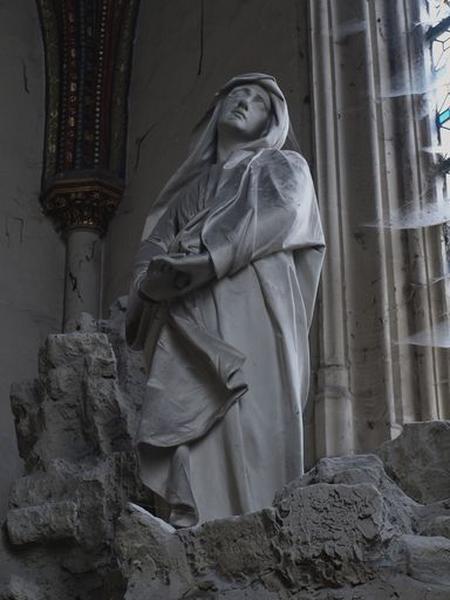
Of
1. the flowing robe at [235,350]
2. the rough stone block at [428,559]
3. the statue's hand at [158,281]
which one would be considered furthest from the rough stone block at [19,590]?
the rough stone block at [428,559]

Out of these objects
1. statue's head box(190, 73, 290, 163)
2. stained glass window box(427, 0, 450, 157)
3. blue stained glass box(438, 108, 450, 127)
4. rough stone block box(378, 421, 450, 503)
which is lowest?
rough stone block box(378, 421, 450, 503)

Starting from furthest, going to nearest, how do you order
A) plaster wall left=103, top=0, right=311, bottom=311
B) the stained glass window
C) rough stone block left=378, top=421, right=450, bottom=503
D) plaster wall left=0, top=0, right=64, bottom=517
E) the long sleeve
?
plaster wall left=0, top=0, right=64, bottom=517 → plaster wall left=103, top=0, right=311, bottom=311 → the stained glass window → the long sleeve → rough stone block left=378, top=421, right=450, bottom=503

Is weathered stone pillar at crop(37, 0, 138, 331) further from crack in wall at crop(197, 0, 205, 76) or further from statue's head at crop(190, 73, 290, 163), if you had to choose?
statue's head at crop(190, 73, 290, 163)

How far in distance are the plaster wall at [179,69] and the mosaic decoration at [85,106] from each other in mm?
82

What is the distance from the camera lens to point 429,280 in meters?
5.80

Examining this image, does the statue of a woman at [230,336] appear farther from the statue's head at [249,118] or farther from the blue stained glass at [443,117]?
the blue stained glass at [443,117]

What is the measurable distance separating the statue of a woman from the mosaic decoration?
392cm

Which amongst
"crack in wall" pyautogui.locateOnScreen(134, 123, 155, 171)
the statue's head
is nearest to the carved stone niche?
the statue's head

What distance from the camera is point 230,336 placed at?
367 cm

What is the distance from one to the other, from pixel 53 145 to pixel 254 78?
4.03 metres

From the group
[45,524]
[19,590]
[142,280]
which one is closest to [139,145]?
[45,524]

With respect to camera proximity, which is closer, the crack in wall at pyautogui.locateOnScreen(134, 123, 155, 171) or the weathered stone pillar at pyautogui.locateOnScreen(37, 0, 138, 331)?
the weathered stone pillar at pyautogui.locateOnScreen(37, 0, 138, 331)

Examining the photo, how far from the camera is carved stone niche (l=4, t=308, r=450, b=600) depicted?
267 cm

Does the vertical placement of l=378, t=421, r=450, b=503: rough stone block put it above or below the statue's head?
below
